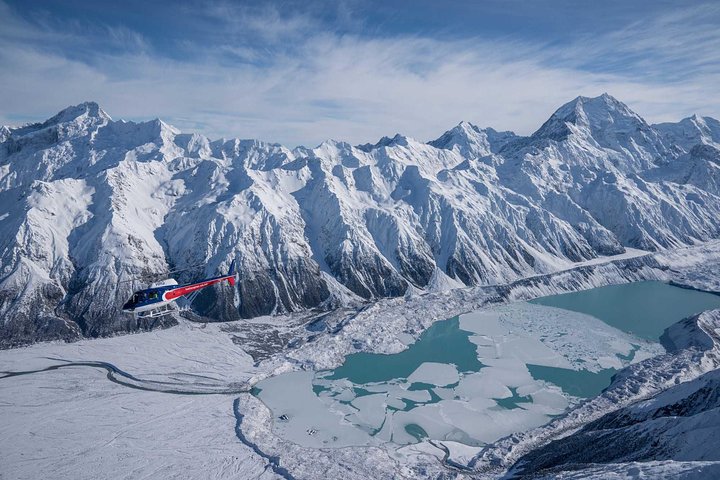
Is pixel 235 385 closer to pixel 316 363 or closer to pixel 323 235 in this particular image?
pixel 316 363

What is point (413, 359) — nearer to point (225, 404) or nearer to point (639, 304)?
point (225, 404)

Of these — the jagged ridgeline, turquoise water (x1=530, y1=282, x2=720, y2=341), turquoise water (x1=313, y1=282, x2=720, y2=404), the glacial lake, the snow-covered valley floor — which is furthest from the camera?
the jagged ridgeline

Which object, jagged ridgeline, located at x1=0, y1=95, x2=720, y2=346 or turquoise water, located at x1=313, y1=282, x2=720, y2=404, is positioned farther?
jagged ridgeline, located at x1=0, y1=95, x2=720, y2=346

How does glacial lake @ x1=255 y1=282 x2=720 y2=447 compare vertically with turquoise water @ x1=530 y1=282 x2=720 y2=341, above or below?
below

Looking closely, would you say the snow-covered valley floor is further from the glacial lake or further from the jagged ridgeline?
the jagged ridgeline

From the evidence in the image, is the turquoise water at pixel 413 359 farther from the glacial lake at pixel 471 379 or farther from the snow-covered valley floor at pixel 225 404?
the snow-covered valley floor at pixel 225 404

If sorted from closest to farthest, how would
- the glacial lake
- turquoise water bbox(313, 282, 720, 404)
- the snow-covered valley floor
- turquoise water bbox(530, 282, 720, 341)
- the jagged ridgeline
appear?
the snow-covered valley floor < the glacial lake < turquoise water bbox(313, 282, 720, 404) < turquoise water bbox(530, 282, 720, 341) < the jagged ridgeline

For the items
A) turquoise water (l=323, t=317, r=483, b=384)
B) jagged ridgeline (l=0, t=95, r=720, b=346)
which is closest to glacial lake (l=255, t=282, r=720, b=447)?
turquoise water (l=323, t=317, r=483, b=384)

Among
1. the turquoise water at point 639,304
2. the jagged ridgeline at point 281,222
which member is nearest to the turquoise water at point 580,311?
the turquoise water at point 639,304
